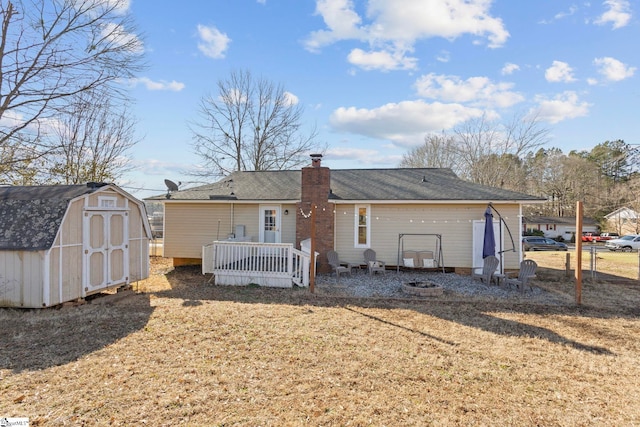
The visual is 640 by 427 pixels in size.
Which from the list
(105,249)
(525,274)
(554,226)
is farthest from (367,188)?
(554,226)

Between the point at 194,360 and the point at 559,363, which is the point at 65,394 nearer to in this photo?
the point at 194,360

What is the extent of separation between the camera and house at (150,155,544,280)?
11.2 meters

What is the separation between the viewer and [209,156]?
25906mm

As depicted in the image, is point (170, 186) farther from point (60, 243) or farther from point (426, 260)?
point (426, 260)

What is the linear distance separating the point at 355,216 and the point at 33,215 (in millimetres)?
9073

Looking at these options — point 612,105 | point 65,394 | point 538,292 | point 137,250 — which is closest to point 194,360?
point 65,394

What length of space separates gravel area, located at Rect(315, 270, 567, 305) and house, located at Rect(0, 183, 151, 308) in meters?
5.50

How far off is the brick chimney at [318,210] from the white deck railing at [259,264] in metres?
1.46

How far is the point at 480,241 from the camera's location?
36.8 ft

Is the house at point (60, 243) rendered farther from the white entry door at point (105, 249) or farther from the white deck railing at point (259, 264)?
the white deck railing at point (259, 264)

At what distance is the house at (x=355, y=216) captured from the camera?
11234mm

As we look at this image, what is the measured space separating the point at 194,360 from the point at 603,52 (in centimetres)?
1580

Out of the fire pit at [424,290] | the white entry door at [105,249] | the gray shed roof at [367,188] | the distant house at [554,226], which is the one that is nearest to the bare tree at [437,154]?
the distant house at [554,226]

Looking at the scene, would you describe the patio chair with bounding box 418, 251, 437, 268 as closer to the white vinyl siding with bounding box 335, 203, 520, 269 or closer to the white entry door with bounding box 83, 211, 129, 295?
the white vinyl siding with bounding box 335, 203, 520, 269
